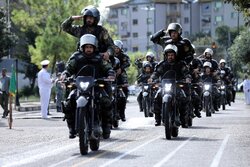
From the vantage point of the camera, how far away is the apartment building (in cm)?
15200

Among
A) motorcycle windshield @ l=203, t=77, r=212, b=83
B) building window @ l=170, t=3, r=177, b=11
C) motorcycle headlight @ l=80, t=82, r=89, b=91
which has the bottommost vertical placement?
motorcycle headlight @ l=80, t=82, r=89, b=91

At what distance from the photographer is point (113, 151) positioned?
1226 centimetres

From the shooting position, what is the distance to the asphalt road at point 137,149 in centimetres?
1070

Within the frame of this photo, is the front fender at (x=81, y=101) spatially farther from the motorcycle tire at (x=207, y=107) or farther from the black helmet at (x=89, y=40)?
the motorcycle tire at (x=207, y=107)

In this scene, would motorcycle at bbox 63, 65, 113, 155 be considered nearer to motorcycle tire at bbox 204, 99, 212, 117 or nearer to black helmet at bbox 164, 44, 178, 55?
black helmet at bbox 164, 44, 178, 55

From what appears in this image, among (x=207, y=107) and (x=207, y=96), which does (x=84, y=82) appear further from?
(x=207, y=96)

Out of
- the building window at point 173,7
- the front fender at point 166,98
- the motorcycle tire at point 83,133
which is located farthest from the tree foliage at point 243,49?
the building window at point 173,7

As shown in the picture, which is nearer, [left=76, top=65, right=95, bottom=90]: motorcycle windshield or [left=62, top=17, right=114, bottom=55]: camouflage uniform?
[left=76, top=65, right=95, bottom=90]: motorcycle windshield

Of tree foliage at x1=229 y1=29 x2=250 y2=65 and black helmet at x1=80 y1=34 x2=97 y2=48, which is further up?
tree foliage at x1=229 y1=29 x2=250 y2=65

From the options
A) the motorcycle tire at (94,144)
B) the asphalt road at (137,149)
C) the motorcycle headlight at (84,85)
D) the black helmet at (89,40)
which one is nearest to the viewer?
the asphalt road at (137,149)

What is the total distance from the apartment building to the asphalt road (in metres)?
133

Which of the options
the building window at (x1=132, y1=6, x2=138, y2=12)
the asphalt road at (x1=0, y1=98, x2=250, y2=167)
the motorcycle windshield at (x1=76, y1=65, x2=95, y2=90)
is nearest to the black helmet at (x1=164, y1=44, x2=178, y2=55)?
the asphalt road at (x1=0, y1=98, x2=250, y2=167)

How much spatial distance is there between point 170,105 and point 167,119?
0.44 m

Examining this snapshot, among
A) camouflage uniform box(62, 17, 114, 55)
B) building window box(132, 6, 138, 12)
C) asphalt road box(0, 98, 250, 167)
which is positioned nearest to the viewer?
asphalt road box(0, 98, 250, 167)
